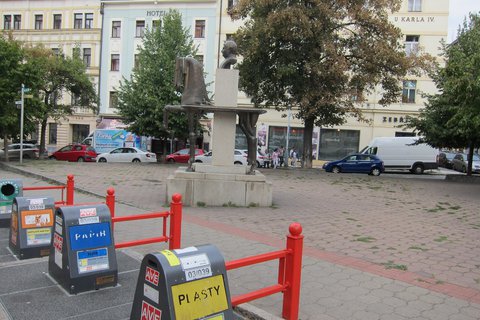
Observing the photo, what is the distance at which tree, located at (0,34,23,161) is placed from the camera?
21469 mm

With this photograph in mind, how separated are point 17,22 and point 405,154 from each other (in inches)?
1514

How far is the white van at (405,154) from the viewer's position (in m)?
30.7

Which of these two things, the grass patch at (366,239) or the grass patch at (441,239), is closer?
the grass patch at (366,239)

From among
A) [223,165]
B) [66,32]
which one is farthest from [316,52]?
[66,32]

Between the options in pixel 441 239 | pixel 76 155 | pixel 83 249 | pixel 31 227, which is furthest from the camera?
pixel 76 155

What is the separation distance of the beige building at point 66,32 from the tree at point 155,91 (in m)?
16.5

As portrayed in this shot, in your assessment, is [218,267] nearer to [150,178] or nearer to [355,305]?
[355,305]

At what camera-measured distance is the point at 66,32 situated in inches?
1666

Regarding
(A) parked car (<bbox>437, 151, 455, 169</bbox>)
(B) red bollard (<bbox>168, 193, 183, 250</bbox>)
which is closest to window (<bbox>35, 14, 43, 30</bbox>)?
(A) parked car (<bbox>437, 151, 455, 169</bbox>)

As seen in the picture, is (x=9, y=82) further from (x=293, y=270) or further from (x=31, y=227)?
(x=293, y=270)

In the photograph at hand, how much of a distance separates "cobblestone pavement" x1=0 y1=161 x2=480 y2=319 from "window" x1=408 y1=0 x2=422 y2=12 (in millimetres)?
26780

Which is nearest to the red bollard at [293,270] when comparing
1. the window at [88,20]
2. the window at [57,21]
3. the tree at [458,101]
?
the tree at [458,101]

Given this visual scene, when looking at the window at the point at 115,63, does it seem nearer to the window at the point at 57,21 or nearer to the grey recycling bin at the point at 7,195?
the window at the point at 57,21

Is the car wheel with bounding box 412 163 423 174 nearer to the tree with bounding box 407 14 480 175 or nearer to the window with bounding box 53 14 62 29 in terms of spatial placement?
the tree with bounding box 407 14 480 175
